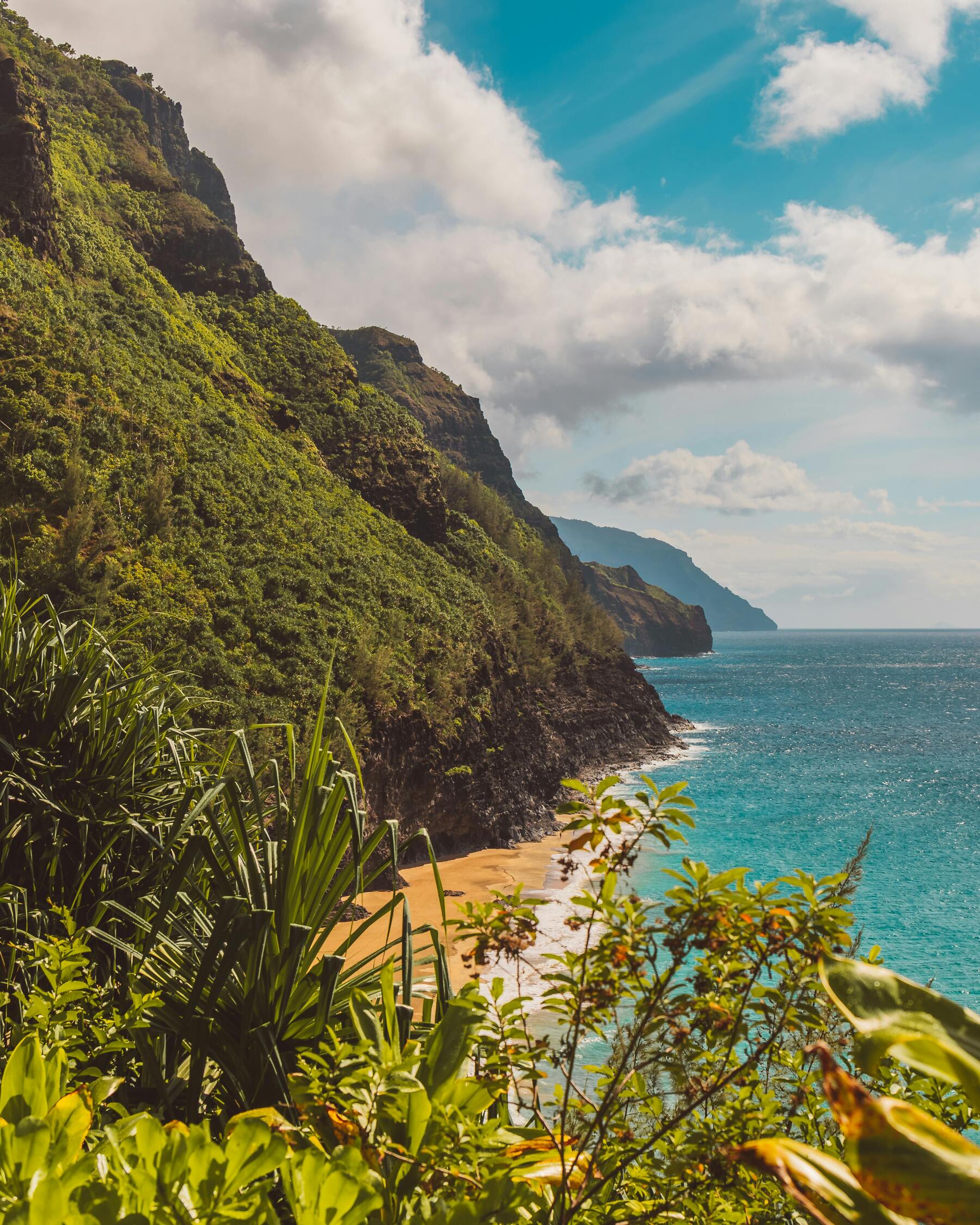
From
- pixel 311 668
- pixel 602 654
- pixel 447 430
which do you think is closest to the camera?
pixel 311 668

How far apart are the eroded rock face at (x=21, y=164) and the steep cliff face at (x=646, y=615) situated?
94155 mm

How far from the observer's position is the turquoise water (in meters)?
17.4

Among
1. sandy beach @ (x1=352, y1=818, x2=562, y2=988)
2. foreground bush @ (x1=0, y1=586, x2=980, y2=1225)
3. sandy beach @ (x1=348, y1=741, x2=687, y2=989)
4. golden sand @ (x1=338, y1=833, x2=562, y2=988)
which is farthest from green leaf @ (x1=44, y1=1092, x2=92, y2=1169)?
sandy beach @ (x1=352, y1=818, x2=562, y2=988)

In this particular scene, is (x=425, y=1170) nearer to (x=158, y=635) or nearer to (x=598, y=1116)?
(x=598, y=1116)

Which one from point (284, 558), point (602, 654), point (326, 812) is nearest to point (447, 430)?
point (602, 654)

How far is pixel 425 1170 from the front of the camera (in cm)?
107

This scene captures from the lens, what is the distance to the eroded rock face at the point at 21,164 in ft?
69.4

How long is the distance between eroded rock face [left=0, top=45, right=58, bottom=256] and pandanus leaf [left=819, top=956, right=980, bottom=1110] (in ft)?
89.1

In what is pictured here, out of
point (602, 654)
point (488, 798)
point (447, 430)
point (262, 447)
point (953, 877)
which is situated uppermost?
point (447, 430)

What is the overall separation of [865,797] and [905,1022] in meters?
33.6

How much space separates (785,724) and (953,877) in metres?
29.9

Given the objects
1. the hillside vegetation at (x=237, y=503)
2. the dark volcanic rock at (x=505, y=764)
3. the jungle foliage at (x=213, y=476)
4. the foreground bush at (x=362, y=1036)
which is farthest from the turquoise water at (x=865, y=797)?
the jungle foliage at (x=213, y=476)

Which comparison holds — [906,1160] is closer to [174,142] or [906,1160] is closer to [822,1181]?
[822,1181]

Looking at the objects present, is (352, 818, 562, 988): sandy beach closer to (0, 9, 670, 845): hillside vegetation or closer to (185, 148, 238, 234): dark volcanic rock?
(0, 9, 670, 845): hillside vegetation
